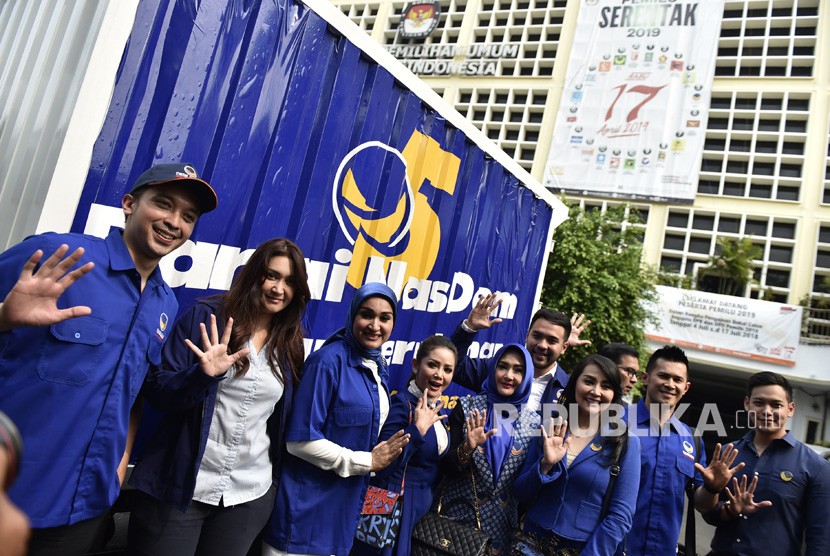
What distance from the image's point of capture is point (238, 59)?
7.34 feet

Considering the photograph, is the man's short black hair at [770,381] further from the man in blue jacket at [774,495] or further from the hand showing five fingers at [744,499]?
the hand showing five fingers at [744,499]

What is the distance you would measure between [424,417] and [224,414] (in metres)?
0.85

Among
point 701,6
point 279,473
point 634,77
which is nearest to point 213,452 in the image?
point 279,473

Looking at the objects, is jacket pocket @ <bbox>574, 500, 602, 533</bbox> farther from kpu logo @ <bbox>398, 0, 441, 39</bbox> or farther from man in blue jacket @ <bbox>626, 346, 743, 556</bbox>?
kpu logo @ <bbox>398, 0, 441, 39</bbox>

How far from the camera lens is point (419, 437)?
7.25 ft

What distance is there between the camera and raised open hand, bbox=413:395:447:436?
2.22 metres

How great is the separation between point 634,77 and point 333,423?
25.4 meters

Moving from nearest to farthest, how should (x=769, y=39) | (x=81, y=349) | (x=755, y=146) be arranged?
(x=81, y=349)
(x=755, y=146)
(x=769, y=39)

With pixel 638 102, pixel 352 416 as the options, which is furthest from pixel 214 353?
pixel 638 102

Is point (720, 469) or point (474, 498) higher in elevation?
point (720, 469)

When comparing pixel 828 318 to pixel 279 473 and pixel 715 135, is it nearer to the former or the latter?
pixel 715 135

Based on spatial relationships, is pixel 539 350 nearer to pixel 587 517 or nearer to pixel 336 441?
pixel 587 517

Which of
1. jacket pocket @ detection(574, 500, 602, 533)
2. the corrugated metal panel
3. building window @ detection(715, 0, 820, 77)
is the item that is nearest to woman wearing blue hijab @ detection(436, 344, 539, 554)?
jacket pocket @ detection(574, 500, 602, 533)

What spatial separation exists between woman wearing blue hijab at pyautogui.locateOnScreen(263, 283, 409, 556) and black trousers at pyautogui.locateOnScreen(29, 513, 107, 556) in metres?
0.62
